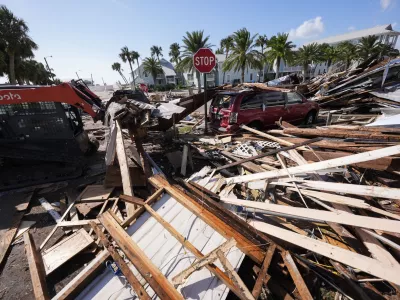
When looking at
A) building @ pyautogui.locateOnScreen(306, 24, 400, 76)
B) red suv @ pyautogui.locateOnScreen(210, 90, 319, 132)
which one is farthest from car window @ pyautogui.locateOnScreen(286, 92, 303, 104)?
building @ pyautogui.locateOnScreen(306, 24, 400, 76)

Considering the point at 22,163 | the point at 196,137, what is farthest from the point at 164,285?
the point at 22,163

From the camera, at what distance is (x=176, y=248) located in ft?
8.08

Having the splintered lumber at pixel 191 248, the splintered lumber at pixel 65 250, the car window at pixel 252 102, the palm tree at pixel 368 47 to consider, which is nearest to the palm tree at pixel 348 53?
the palm tree at pixel 368 47

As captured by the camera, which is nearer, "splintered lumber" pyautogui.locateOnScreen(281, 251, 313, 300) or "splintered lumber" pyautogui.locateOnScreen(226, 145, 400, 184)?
"splintered lumber" pyautogui.locateOnScreen(281, 251, 313, 300)

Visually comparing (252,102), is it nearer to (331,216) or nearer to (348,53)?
(331,216)

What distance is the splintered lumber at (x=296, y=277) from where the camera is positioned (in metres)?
2.03

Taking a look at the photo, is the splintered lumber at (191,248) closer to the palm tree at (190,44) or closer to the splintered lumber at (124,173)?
the splintered lumber at (124,173)

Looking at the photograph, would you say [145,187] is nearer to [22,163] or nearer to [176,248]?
[176,248]

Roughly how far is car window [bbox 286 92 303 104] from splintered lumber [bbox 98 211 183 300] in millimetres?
7267

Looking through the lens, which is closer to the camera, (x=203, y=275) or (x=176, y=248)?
(x=203, y=275)

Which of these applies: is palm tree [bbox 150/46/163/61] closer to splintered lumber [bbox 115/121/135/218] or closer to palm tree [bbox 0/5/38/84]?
palm tree [bbox 0/5/38/84]

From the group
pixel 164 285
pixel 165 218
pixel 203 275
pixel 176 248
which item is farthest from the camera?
pixel 165 218

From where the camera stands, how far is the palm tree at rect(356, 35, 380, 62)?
29391 millimetres

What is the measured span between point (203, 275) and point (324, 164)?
270 centimetres
